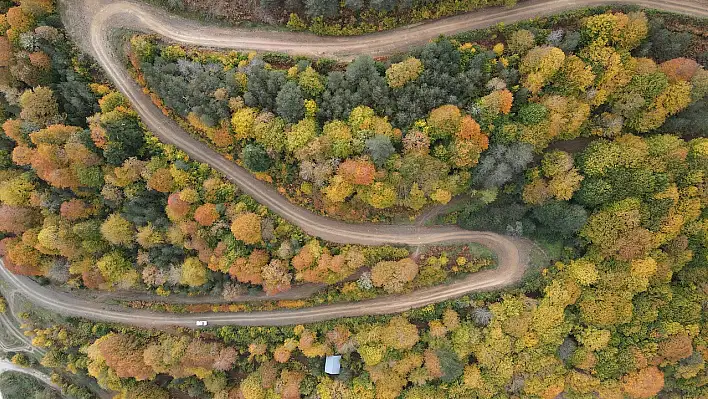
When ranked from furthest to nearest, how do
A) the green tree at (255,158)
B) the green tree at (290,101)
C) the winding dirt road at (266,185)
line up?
the winding dirt road at (266,185), the green tree at (255,158), the green tree at (290,101)

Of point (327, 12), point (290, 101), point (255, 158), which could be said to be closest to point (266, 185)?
point (255, 158)

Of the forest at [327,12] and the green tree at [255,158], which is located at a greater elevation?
the forest at [327,12]

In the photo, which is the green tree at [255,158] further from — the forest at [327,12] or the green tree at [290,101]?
the forest at [327,12]

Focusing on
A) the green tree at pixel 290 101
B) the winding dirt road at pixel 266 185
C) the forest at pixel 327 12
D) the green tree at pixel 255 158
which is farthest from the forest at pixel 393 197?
the forest at pixel 327 12

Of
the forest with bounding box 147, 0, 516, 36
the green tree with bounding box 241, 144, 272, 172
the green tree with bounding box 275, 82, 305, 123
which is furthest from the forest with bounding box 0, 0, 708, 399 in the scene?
the forest with bounding box 147, 0, 516, 36

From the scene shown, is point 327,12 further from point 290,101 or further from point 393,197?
point 393,197

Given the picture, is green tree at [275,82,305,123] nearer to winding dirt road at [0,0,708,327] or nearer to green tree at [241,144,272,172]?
green tree at [241,144,272,172]

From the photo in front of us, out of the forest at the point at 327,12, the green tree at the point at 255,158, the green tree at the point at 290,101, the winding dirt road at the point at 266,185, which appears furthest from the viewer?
the winding dirt road at the point at 266,185
